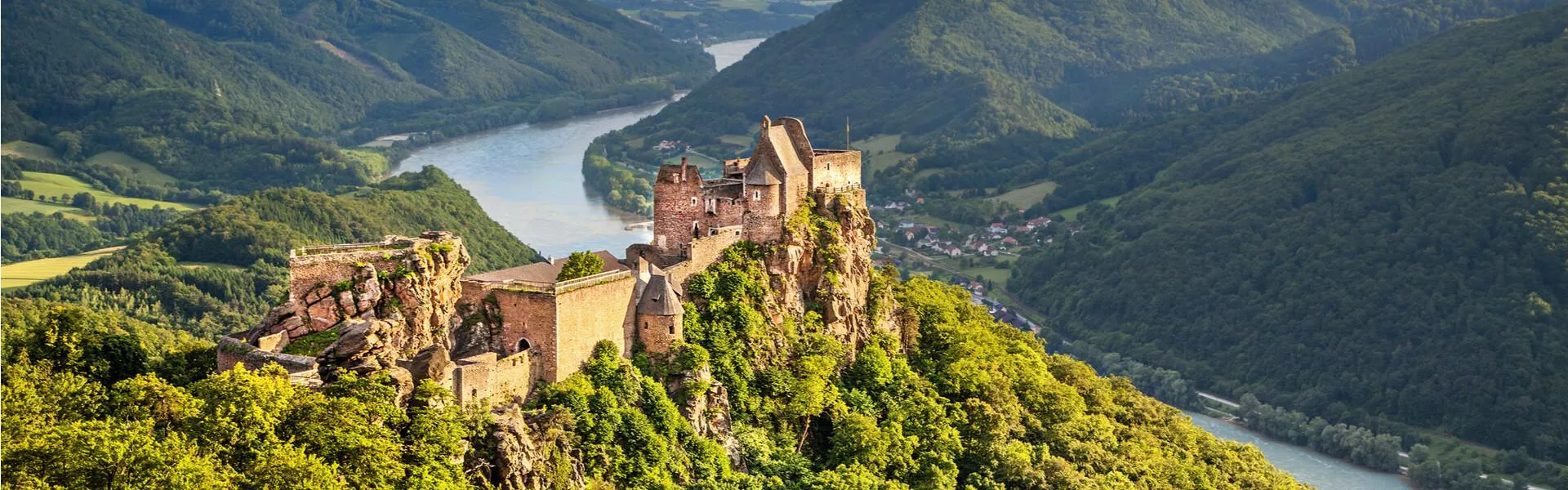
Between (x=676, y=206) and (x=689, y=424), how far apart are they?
417 inches

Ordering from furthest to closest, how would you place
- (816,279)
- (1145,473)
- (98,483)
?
(1145,473)
(816,279)
(98,483)

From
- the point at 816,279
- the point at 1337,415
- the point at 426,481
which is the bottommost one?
the point at 1337,415

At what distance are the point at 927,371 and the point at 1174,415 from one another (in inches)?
798

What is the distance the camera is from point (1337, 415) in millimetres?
128750

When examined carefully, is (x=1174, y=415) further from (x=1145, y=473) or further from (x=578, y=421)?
(x=578, y=421)

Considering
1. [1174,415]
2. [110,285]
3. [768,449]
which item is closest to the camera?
[768,449]

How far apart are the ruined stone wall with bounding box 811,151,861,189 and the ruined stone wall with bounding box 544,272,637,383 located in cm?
1358

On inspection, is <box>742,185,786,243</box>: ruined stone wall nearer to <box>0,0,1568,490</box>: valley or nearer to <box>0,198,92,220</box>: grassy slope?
<box>0,0,1568,490</box>: valley

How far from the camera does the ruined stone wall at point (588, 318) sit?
52625 millimetres

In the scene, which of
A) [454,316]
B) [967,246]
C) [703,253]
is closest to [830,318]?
[703,253]

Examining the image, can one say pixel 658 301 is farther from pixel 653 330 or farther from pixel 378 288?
pixel 378 288

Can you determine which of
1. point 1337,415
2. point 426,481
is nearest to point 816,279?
point 426,481

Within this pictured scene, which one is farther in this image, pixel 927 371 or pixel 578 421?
pixel 927 371

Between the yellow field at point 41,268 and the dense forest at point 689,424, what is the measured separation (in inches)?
1614
